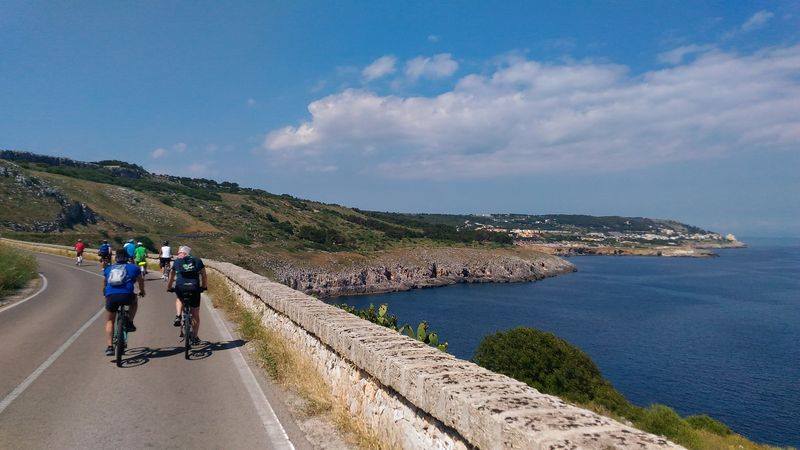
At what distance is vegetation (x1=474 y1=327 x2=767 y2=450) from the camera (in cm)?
2178

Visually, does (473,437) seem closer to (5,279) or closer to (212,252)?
(5,279)

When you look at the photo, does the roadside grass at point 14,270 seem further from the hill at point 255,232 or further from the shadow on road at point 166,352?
the hill at point 255,232

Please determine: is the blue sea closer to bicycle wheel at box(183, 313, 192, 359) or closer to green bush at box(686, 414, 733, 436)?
green bush at box(686, 414, 733, 436)

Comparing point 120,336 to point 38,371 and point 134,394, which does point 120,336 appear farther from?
point 134,394

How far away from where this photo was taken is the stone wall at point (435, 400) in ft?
9.61

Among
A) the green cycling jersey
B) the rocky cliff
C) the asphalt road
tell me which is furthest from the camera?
the rocky cliff

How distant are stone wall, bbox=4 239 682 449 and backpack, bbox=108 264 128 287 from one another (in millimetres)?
3332

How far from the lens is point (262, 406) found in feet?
21.4

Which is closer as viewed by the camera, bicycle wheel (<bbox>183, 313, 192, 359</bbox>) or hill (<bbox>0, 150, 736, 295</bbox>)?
bicycle wheel (<bbox>183, 313, 192, 359</bbox>)

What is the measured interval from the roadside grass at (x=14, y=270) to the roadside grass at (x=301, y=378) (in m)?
10.9

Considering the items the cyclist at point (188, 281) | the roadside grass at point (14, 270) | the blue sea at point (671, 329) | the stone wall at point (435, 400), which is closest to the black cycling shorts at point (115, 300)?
the cyclist at point (188, 281)

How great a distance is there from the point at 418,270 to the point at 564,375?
66626 mm

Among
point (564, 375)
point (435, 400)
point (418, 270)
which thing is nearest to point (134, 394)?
point (435, 400)

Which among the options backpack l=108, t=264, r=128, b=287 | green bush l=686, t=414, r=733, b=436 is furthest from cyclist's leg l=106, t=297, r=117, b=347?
green bush l=686, t=414, r=733, b=436
